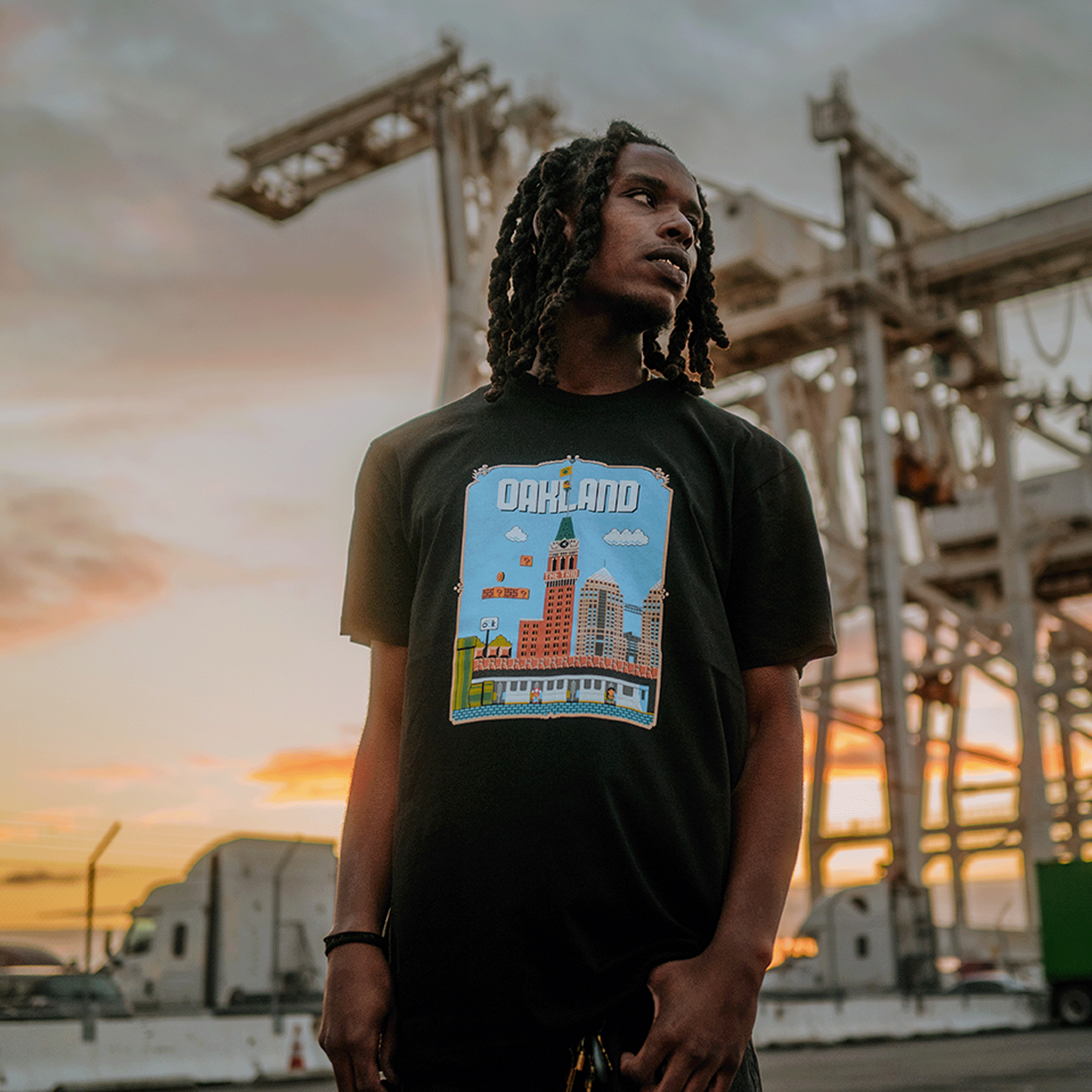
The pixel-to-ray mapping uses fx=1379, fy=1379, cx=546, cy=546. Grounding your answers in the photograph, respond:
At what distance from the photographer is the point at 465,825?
6.49 ft

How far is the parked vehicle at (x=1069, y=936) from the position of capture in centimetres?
2189

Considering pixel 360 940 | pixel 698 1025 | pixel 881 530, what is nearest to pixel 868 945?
pixel 881 530

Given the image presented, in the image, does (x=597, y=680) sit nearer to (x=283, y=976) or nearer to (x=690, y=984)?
(x=690, y=984)

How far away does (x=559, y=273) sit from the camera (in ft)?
7.96

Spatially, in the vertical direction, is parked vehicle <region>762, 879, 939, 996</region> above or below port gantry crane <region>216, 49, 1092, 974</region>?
below

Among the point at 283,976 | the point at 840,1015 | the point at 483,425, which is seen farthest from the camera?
the point at 840,1015

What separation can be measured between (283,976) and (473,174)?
16.2 m

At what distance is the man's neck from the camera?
7.90 feet

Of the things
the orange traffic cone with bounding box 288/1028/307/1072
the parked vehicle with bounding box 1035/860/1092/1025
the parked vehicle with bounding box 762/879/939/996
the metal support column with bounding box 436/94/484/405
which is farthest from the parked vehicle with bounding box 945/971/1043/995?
the orange traffic cone with bounding box 288/1028/307/1072

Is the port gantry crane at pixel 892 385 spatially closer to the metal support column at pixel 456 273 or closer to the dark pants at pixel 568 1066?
the metal support column at pixel 456 273

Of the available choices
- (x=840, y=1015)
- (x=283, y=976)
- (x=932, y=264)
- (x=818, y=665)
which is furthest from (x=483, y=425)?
(x=818, y=665)

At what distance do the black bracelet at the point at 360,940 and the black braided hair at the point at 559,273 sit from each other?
0.92 meters

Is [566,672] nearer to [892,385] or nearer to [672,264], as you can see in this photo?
[672,264]

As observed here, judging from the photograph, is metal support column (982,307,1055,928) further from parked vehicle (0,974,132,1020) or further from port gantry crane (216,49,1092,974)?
parked vehicle (0,974,132,1020)
